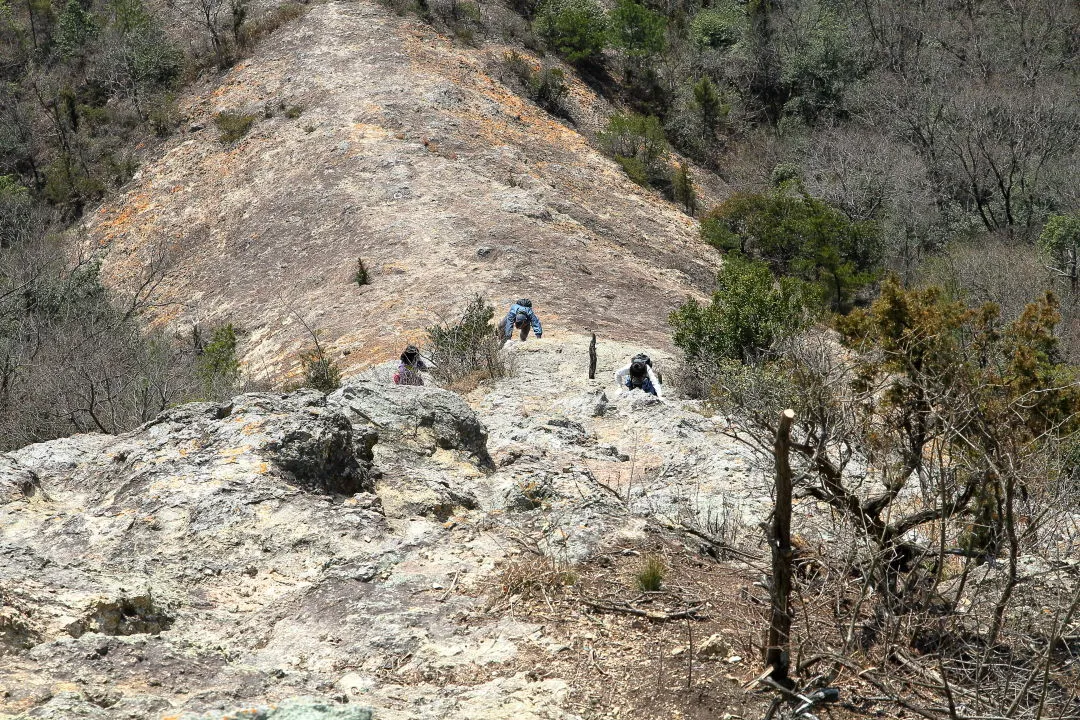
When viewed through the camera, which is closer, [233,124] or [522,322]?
[522,322]

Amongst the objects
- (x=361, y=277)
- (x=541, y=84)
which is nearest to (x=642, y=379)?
(x=361, y=277)

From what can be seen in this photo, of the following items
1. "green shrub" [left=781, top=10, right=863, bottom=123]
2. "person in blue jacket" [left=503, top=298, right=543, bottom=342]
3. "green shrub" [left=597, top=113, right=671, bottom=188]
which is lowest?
"person in blue jacket" [left=503, top=298, right=543, bottom=342]

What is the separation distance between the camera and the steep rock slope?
1850cm

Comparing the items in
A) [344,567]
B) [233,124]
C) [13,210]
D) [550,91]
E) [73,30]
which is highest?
[550,91]

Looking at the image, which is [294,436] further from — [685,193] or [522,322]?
[685,193]

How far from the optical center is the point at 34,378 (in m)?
12.6

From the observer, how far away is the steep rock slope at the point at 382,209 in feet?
60.7

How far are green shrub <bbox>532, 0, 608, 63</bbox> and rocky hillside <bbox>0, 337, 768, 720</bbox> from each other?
28.8 meters

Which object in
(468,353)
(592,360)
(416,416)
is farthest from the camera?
(468,353)

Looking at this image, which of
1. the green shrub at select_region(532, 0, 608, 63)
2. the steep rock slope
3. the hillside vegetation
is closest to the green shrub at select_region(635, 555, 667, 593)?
the hillside vegetation

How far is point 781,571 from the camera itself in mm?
3834

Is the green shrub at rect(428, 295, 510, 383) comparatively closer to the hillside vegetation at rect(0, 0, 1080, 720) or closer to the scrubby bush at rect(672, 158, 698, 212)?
the hillside vegetation at rect(0, 0, 1080, 720)

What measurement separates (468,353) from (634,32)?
26245 millimetres

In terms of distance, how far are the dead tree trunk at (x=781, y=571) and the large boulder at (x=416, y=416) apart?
11.8 ft
